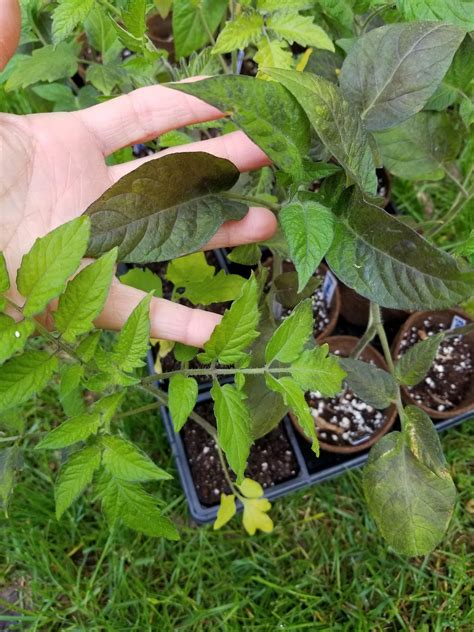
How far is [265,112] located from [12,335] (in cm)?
42

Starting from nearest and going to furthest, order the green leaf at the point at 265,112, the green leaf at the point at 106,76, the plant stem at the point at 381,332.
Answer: the green leaf at the point at 265,112
the plant stem at the point at 381,332
the green leaf at the point at 106,76

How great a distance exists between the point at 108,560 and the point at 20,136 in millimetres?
1108

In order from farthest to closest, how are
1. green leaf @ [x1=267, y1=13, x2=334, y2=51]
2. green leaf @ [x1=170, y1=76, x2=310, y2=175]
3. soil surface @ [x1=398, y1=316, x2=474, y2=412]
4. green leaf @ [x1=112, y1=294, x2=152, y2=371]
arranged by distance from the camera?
soil surface @ [x1=398, y1=316, x2=474, y2=412]
green leaf @ [x1=267, y1=13, x2=334, y2=51]
green leaf @ [x1=112, y1=294, x2=152, y2=371]
green leaf @ [x1=170, y1=76, x2=310, y2=175]

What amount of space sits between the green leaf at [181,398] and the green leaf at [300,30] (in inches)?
24.0

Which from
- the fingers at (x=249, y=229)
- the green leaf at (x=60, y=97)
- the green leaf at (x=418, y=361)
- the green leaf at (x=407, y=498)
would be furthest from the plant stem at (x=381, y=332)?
the green leaf at (x=60, y=97)

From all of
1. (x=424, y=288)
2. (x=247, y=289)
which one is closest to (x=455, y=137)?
(x=424, y=288)

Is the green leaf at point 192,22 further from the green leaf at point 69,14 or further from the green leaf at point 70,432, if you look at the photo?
the green leaf at point 70,432

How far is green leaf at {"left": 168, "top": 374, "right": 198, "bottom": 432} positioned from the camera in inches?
34.1

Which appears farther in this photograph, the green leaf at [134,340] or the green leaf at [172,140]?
the green leaf at [172,140]

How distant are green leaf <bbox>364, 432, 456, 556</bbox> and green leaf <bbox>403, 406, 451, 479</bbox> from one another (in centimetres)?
1

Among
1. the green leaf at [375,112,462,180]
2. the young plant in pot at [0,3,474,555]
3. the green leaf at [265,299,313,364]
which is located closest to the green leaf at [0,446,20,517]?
the young plant in pot at [0,3,474,555]

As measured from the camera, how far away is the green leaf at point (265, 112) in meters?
0.74

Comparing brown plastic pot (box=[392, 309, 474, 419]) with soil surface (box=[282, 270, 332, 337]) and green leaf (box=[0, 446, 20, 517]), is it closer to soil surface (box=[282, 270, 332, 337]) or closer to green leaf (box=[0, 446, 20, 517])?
soil surface (box=[282, 270, 332, 337])

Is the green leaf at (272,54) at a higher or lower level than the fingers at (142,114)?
higher
